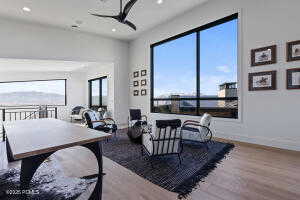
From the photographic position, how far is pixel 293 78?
3406 millimetres

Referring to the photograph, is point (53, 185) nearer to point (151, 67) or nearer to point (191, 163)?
point (191, 163)

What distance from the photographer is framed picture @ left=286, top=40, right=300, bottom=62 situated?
3357 millimetres

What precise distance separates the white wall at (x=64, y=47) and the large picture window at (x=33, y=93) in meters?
4.07

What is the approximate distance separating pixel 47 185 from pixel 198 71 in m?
4.56

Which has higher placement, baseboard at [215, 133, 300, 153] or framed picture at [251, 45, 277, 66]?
framed picture at [251, 45, 277, 66]

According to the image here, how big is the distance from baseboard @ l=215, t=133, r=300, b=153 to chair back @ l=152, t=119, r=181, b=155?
206cm

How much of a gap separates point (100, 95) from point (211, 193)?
7611 mm

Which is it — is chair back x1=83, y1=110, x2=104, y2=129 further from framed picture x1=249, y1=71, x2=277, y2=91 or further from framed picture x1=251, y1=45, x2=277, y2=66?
framed picture x1=251, y1=45, x2=277, y2=66

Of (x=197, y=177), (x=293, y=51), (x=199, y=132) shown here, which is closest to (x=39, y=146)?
(x=197, y=177)

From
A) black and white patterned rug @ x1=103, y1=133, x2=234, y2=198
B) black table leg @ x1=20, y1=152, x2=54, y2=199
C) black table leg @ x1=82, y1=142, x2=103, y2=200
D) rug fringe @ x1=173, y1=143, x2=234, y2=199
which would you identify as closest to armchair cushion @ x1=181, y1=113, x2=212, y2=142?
black and white patterned rug @ x1=103, y1=133, x2=234, y2=198

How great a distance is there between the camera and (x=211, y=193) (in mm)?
2102

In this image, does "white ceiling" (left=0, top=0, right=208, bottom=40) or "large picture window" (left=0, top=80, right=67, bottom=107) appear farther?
"large picture window" (left=0, top=80, right=67, bottom=107)

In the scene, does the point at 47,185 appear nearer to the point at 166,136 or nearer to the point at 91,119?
the point at 166,136

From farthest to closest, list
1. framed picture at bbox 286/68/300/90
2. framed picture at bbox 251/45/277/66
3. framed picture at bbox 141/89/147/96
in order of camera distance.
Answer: framed picture at bbox 141/89/147/96 → framed picture at bbox 251/45/277/66 → framed picture at bbox 286/68/300/90
